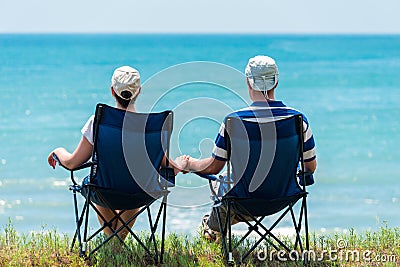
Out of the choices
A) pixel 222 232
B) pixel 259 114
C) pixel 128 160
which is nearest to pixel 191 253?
pixel 222 232

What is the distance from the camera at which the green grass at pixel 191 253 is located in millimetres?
3986

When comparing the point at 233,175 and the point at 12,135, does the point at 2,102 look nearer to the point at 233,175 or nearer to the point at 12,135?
the point at 12,135

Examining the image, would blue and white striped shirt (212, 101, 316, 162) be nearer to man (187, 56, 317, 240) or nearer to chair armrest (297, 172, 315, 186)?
man (187, 56, 317, 240)

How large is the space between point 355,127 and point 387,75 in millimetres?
13511

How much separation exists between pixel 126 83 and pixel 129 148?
13.1 inches

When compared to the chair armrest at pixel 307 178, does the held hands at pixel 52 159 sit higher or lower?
higher

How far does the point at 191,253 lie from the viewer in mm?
4156

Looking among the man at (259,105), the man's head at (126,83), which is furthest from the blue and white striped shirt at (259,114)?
the man's head at (126,83)

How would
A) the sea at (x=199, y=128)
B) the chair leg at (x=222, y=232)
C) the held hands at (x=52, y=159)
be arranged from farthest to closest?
the sea at (x=199, y=128) < the held hands at (x=52, y=159) < the chair leg at (x=222, y=232)

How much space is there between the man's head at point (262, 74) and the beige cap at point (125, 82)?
58 centimetres

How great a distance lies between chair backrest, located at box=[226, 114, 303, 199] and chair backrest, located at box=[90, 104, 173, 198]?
0.37 metres

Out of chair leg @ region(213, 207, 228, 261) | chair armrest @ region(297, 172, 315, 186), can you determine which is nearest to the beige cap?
chair leg @ region(213, 207, 228, 261)

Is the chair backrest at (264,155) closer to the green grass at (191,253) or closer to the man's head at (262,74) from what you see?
the man's head at (262,74)

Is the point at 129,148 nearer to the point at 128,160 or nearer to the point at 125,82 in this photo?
the point at 128,160
